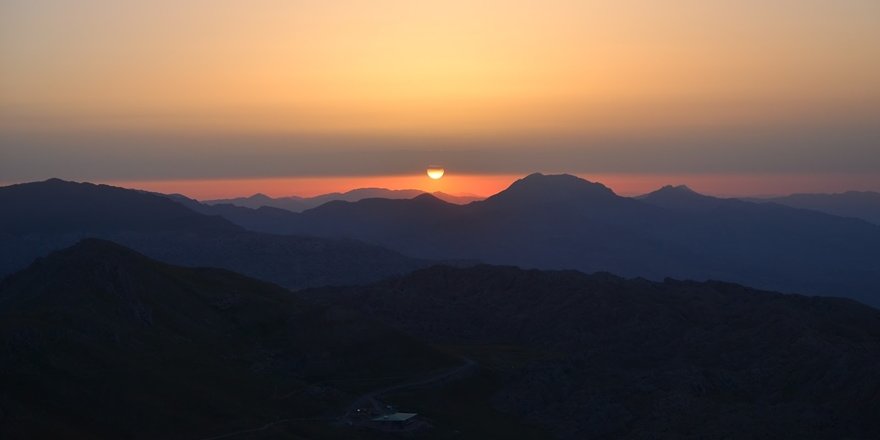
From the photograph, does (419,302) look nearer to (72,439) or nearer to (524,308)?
(524,308)

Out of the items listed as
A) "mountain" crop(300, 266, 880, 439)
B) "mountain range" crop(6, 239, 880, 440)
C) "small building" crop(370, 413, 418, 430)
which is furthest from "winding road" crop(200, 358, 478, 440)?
"mountain" crop(300, 266, 880, 439)

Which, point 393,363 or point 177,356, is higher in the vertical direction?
point 177,356

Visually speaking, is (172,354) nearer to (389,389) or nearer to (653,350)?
(389,389)

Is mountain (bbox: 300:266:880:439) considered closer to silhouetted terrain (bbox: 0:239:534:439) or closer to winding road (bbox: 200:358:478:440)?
winding road (bbox: 200:358:478:440)

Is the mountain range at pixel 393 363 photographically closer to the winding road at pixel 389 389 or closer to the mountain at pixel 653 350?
the mountain at pixel 653 350

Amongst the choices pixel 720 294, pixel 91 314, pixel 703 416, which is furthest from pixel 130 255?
pixel 720 294

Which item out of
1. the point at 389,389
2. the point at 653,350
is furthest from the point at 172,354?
the point at 653,350
